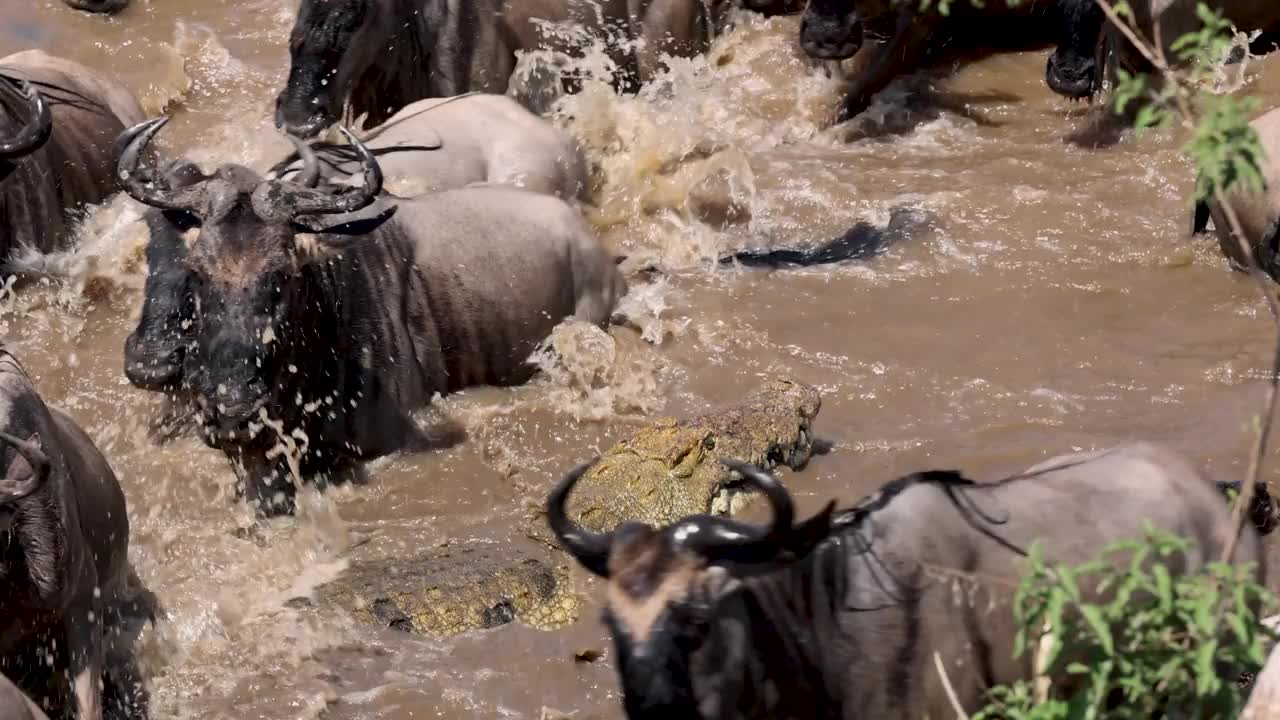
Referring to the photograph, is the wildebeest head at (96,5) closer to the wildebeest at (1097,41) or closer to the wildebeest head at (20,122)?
the wildebeest head at (20,122)

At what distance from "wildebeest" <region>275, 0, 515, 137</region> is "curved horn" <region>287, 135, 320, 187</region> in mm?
1658

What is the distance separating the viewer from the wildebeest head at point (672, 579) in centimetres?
349

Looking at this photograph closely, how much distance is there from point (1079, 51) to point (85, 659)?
253 inches

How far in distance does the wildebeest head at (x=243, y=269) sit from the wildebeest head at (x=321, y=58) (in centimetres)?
192

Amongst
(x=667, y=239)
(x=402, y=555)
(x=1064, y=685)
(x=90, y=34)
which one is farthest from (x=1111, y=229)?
(x=90, y=34)

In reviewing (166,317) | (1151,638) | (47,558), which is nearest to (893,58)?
(166,317)

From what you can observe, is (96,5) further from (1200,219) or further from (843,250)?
(1200,219)

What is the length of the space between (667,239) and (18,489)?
439 centimetres

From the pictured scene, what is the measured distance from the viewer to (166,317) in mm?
6176

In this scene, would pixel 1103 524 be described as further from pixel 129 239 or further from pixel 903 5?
pixel 903 5

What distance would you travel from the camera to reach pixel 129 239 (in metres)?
8.04

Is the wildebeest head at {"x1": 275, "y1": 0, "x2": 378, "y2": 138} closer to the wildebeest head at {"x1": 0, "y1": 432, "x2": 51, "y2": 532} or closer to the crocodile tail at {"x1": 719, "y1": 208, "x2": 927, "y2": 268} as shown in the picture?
the crocodile tail at {"x1": 719, "y1": 208, "x2": 927, "y2": 268}

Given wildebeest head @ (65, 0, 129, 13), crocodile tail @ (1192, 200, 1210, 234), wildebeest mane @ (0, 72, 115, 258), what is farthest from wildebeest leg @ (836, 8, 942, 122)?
wildebeest head @ (65, 0, 129, 13)

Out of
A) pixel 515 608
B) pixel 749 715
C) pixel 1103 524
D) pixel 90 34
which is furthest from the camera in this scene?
pixel 90 34
